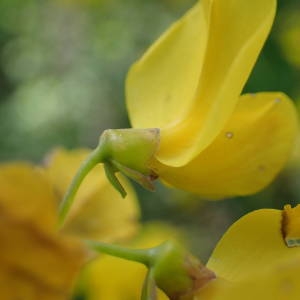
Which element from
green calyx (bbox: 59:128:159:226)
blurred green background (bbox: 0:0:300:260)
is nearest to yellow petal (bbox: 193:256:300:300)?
green calyx (bbox: 59:128:159:226)

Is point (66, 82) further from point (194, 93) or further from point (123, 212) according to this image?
point (194, 93)

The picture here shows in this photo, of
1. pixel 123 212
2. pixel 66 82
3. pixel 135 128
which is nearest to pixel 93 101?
pixel 66 82

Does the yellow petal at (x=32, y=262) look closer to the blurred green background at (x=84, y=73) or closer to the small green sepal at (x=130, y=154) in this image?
the small green sepal at (x=130, y=154)

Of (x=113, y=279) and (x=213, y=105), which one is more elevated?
(x=213, y=105)

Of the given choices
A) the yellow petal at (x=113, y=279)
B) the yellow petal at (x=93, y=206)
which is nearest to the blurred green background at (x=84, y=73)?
the yellow petal at (x=113, y=279)

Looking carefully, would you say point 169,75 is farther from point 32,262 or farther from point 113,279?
point 113,279

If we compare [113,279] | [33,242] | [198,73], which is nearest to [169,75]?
[198,73]
